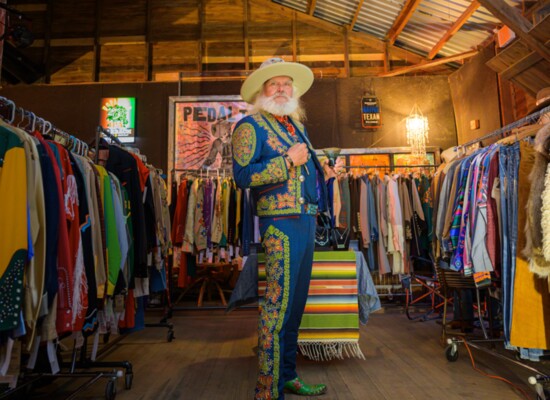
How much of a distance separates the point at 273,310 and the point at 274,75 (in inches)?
46.0

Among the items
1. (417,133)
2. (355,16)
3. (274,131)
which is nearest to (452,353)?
(274,131)

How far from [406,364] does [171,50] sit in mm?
6972

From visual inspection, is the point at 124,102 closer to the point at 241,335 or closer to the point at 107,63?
the point at 107,63

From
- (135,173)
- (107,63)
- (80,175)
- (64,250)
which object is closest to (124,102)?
(107,63)

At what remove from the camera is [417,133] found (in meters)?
6.03

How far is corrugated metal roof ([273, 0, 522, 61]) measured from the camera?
5.54m

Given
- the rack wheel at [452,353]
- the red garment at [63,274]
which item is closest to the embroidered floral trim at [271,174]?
the red garment at [63,274]

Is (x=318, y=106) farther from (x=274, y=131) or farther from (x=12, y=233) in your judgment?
(x=12, y=233)

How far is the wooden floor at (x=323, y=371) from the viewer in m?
1.97

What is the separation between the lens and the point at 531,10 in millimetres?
4352

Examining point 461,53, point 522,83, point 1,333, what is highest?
point 461,53

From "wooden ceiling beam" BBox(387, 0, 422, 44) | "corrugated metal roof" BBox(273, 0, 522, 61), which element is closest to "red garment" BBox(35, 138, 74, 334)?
"corrugated metal roof" BBox(273, 0, 522, 61)

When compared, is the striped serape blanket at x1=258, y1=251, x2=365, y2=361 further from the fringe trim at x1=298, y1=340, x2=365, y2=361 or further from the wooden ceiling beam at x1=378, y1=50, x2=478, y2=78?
the wooden ceiling beam at x1=378, y1=50, x2=478, y2=78

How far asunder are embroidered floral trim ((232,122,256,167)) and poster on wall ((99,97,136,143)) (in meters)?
5.17
